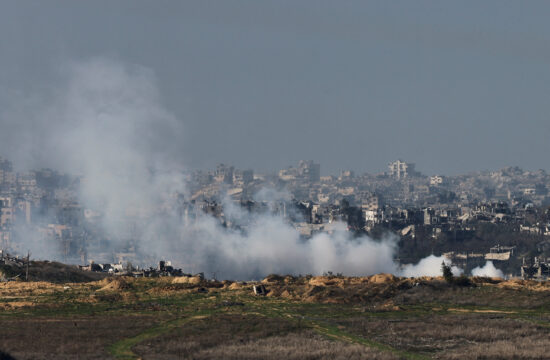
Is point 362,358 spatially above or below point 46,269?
below

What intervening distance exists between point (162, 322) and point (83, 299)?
53.4 feet

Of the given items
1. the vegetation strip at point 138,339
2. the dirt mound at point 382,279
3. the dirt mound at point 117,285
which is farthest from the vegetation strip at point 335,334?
the dirt mound at point 117,285

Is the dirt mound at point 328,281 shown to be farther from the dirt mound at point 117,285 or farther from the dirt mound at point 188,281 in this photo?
the dirt mound at point 117,285

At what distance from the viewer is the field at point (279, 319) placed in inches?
2581

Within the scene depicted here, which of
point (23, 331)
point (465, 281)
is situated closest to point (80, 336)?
point (23, 331)

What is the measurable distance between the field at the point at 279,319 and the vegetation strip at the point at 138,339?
0.21 feet

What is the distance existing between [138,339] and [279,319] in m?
13.1

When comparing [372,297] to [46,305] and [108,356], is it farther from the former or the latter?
[108,356]

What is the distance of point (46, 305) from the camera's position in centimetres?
8569

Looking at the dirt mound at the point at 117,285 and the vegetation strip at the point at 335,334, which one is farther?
the dirt mound at the point at 117,285

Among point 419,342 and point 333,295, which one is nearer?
point 419,342

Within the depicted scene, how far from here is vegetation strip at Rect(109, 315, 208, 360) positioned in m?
63.8

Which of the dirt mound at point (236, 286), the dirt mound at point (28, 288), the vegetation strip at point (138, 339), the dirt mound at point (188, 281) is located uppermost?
the dirt mound at point (188, 281)

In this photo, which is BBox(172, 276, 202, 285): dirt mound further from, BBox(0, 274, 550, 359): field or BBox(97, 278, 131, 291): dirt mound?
BBox(97, 278, 131, 291): dirt mound
